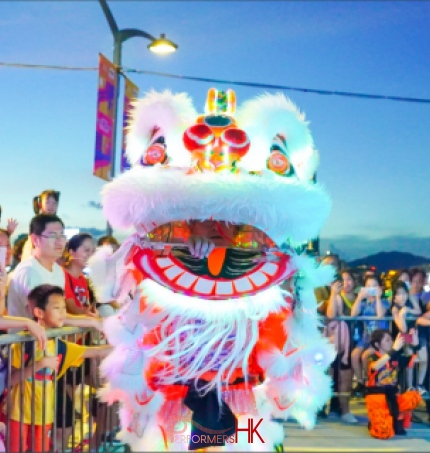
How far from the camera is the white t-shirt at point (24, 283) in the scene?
9.42 ft

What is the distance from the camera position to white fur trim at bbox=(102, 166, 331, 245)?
89.4 inches

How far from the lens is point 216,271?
2.36m

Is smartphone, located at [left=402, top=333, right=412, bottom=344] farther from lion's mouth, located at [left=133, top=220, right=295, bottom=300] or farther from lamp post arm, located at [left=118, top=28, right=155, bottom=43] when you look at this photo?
lamp post arm, located at [left=118, top=28, right=155, bottom=43]

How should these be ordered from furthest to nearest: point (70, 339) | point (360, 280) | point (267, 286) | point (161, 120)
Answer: point (360, 280) < point (70, 339) < point (161, 120) < point (267, 286)

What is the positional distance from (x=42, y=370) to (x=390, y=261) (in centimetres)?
364

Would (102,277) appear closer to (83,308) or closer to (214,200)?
(214,200)

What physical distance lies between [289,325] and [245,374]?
27cm

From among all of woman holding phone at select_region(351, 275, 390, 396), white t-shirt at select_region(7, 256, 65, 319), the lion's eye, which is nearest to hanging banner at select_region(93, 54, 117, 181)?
woman holding phone at select_region(351, 275, 390, 396)

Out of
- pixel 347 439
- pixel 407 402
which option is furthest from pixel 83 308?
pixel 407 402

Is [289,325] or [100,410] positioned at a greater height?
[289,325]

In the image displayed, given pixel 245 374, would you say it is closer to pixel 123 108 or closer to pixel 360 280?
pixel 360 280

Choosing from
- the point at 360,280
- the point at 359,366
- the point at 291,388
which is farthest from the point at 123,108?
the point at 291,388

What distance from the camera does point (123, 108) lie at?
659 cm

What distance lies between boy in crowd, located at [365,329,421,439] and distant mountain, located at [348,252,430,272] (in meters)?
0.76
